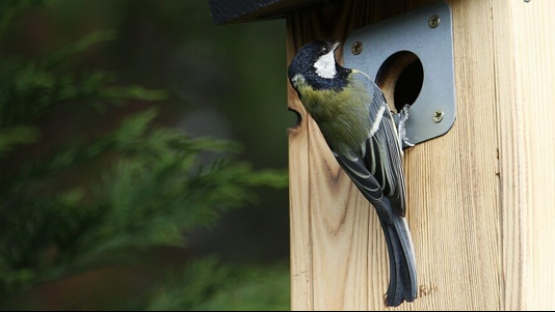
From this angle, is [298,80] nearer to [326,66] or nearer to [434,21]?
[326,66]

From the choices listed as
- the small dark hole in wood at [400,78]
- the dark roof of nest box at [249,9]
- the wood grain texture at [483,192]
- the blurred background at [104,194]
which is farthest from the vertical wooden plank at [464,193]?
the blurred background at [104,194]

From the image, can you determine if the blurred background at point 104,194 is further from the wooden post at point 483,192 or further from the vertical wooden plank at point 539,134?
the vertical wooden plank at point 539,134

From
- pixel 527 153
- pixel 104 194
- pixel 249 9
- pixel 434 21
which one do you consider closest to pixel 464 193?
pixel 527 153

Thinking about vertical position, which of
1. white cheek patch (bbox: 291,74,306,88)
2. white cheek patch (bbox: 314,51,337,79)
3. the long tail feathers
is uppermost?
white cheek patch (bbox: 314,51,337,79)

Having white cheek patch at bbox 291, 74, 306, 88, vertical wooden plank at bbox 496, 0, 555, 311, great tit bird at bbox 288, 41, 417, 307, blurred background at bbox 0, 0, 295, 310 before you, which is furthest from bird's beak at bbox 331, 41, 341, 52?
blurred background at bbox 0, 0, 295, 310

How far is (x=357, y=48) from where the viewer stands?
2.48 metres

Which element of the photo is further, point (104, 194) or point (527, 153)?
point (104, 194)

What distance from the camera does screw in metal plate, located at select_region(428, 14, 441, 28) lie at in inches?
90.1

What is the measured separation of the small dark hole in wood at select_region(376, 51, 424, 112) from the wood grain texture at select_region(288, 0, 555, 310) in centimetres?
12

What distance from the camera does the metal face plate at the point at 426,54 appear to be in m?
2.24

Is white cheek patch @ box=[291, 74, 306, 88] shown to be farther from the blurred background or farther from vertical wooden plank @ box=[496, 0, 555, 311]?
the blurred background

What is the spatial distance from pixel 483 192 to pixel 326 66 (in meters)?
0.51

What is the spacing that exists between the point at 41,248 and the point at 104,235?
0.60 feet

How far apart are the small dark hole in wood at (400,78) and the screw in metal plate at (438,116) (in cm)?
19
